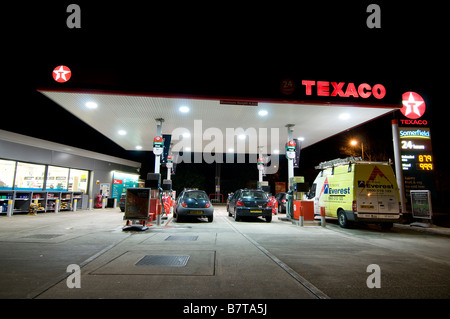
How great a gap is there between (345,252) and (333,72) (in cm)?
934

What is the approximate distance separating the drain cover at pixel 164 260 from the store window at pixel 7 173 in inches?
529

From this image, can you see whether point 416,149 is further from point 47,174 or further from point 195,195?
point 47,174

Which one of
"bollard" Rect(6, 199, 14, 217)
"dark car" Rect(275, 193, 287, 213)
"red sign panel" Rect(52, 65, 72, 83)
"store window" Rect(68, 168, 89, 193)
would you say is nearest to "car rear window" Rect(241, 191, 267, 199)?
"dark car" Rect(275, 193, 287, 213)

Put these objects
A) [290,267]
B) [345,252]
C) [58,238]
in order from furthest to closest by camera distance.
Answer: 1. [58,238]
2. [345,252]
3. [290,267]

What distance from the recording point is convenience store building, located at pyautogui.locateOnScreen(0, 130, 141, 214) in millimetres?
13320

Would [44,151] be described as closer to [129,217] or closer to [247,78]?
[129,217]

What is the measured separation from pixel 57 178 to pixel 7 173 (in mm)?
3320

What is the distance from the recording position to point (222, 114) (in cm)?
1320

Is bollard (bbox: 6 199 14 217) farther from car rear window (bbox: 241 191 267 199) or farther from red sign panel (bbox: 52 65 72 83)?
car rear window (bbox: 241 191 267 199)

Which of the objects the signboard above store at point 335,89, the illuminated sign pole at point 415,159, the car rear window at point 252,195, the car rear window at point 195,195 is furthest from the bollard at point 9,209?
the illuminated sign pole at point 415,159

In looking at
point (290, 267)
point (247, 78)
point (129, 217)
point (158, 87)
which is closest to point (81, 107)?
point (158, 87)

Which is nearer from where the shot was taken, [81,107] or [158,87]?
[158,87]

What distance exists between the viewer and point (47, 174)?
15.6 m

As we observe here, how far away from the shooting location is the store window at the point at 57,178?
15.9 meters
